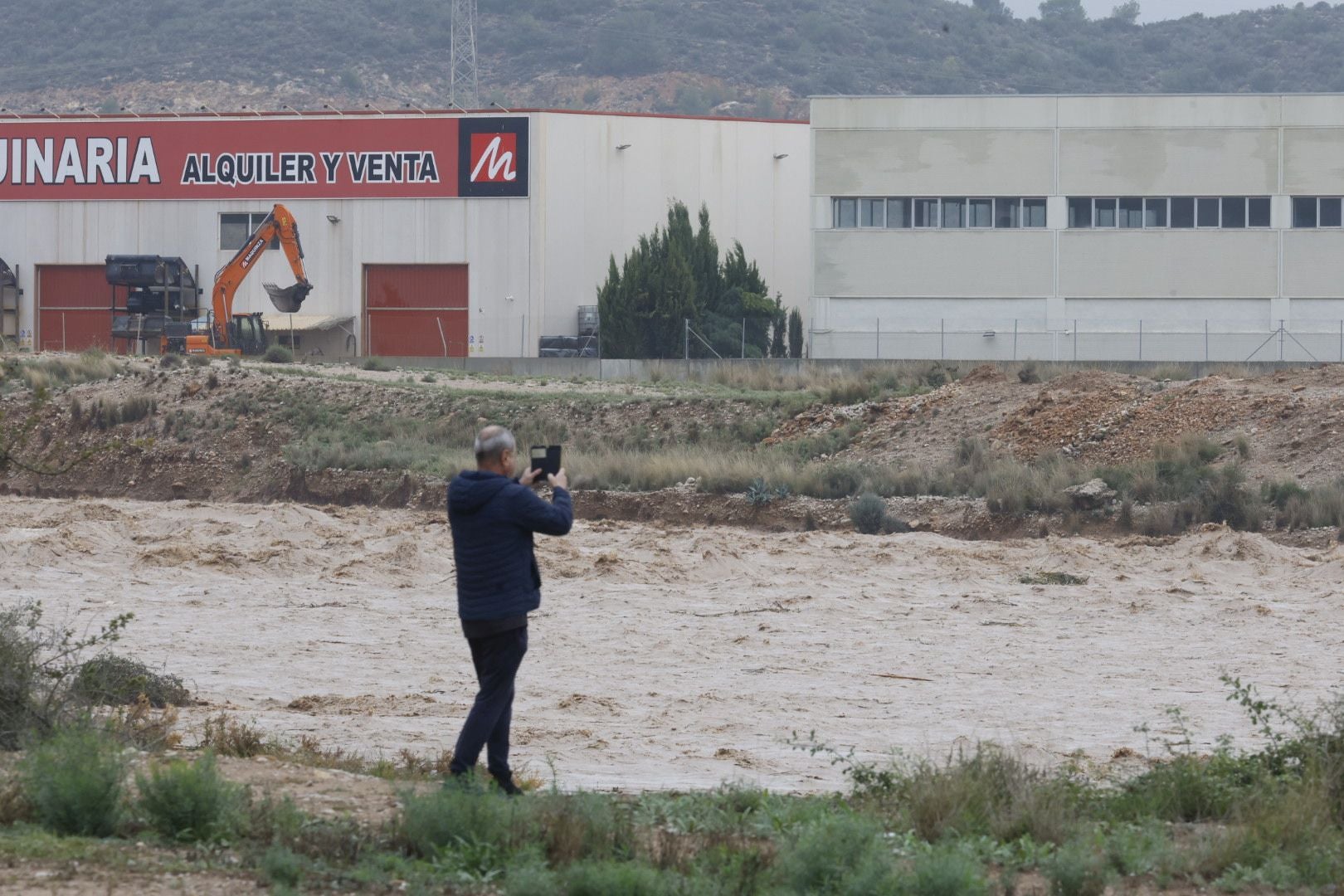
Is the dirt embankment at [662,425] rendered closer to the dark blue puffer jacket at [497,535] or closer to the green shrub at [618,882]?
the dark blue puffer jacket at [497,535]

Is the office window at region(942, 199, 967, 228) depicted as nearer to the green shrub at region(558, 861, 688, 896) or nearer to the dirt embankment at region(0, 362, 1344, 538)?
the dirt embankment at region(0, 362, 1344, 538)

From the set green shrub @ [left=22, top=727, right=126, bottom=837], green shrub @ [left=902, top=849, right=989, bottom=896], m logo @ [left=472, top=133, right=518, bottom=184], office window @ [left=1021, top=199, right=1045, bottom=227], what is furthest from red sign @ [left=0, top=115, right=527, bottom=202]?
green shrub @ [left=902, top=849, right=989, bottom=896]

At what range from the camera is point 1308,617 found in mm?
20703

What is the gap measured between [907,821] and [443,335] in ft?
183

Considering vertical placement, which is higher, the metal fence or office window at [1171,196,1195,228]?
office window at [1171,196,1195,228]

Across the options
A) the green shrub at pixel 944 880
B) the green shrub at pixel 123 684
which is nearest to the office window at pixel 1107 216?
the green shrub at pixel 123 684

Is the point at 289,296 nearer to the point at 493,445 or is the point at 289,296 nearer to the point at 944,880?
the point at 493,445

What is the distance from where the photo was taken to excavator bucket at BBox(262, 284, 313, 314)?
2325 inches

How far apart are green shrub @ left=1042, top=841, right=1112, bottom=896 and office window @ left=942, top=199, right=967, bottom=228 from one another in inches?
2200

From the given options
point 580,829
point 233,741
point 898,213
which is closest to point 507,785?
point 580,829

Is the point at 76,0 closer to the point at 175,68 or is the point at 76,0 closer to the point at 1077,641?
the point at 175,68

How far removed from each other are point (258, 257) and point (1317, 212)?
121ft

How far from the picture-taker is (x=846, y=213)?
62.9m

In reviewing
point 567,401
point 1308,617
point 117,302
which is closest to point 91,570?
point 1308,617
